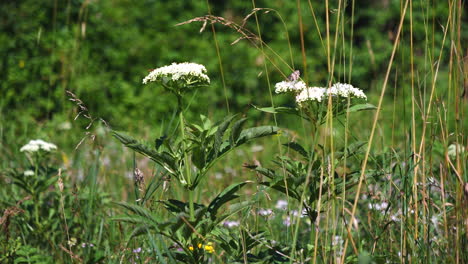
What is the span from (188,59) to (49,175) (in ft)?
9.14

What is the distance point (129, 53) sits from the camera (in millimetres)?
5215

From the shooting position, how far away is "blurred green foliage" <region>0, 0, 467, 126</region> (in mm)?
4809

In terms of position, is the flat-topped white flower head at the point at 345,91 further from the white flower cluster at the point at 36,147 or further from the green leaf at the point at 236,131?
the white flower cluster at the point at 36,147

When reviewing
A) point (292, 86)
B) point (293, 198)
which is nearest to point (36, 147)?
point (293, 198)

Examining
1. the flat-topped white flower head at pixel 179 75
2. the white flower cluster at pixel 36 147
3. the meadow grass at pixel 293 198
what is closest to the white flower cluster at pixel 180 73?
the flat-topped white flower head at pixel 179 75

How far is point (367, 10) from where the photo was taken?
19.4ft

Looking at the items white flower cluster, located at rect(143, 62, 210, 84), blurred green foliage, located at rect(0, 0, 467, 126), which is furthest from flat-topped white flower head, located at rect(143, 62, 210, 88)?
blurred green foliage, located at rect(0, 0, 467, 126)

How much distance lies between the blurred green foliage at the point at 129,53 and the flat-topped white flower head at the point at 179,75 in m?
3.07

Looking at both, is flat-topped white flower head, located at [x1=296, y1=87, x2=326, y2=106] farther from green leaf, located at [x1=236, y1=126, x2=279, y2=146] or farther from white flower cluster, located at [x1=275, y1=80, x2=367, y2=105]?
green leaf, located at [x1=236, y1=126, x2=279, y2=146]

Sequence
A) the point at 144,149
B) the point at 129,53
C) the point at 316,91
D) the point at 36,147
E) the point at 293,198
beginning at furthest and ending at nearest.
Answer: the point at 129,53
the point at 36,147
the point at 293,198
the point at 316,91
the point at 144,149

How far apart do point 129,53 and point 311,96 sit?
3849mm

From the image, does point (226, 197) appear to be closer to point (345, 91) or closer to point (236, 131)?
point (236, 131)

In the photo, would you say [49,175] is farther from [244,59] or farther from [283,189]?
[244,59]

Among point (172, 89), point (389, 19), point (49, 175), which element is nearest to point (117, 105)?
point (49, 175)
